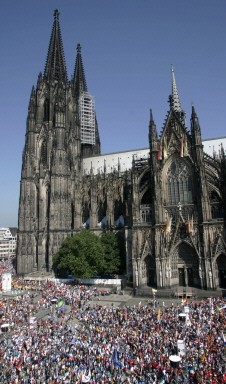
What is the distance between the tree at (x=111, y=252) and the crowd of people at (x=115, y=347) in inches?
775

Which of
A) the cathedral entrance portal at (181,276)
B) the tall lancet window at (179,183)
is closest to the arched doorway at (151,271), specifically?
the cathedral entrance portal at (181,276)

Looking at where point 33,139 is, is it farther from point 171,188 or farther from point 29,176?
point 171,188

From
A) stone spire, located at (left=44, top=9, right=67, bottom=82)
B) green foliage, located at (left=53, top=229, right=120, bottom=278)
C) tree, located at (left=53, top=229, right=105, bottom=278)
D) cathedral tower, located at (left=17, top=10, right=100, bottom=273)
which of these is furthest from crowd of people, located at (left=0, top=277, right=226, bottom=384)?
stone spire, located at (left=44, top=9, right=67, bottom=82)

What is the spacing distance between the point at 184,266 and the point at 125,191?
20.4 meters

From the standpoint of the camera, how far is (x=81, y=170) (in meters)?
69.8

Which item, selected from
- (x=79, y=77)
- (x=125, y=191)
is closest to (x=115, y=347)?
(x=125, y=191)

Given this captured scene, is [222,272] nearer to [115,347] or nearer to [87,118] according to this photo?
[115,347]

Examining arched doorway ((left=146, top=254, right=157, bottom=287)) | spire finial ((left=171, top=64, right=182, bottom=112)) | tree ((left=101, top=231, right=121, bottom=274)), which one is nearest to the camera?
arched doorway ((left=146, top=254, right=157, bottom=287))

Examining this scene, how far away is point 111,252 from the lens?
52281 mm

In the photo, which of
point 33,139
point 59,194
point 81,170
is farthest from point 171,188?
point 33,139

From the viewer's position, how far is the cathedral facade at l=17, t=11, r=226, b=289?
4447 centimetres

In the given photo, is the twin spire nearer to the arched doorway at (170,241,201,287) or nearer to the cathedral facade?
the cathedral facade

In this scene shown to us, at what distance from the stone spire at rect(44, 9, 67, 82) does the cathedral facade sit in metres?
0.23

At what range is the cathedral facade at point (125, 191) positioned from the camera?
146 ft
